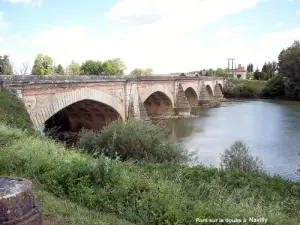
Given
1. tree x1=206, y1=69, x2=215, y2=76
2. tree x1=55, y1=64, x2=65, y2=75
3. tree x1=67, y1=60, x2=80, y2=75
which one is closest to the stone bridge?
tree x1=55, y1=64, x2=65, y2=75

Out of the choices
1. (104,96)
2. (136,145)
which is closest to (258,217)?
(136,145)

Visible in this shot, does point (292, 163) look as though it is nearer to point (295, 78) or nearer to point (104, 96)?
point (104, 96)

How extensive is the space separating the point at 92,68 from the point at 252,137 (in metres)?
47.4

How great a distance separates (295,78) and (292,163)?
40.3 meters

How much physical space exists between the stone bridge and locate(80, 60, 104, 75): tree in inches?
1001

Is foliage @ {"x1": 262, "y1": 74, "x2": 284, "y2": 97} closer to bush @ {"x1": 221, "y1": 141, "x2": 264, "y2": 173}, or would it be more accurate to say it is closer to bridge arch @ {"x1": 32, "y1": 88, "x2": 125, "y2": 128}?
bridge arch @ {"x1": 32, "y1": 88, "x2": 125, "y2": 128}

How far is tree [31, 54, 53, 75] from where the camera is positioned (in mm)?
51094

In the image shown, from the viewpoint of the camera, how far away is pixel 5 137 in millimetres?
8539

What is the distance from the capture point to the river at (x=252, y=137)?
55.5ft

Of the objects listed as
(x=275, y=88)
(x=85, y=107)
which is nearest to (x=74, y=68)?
(x=275, y=88)

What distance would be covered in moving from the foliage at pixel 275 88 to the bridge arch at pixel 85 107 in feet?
132

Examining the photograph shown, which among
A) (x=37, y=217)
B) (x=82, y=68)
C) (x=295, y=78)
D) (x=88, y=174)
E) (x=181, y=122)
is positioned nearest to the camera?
(x=37, y=217)

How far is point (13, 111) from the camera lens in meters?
13.5

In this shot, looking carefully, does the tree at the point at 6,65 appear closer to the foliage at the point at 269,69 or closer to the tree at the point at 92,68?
the tree at the point at 92,68
